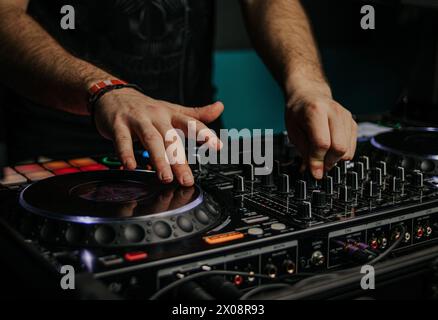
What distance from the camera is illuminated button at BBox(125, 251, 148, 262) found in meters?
0.82

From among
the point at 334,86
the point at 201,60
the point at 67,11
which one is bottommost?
the point at 334,86

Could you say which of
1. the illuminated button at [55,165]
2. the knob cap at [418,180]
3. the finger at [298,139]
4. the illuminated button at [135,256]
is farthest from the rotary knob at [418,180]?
the illuminated button at [55,165]

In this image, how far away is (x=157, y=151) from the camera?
3.35ft

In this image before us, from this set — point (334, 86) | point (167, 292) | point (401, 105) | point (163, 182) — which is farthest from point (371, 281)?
point (334, 86)

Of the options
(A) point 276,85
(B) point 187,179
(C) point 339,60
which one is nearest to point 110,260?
(B) point 187,179

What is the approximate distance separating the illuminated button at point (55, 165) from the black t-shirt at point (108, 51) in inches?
18.3

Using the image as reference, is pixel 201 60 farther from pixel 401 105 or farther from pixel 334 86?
pixel 334 86

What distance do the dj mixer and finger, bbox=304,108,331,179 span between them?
23mm

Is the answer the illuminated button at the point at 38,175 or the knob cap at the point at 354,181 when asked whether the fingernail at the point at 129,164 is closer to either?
the illuminated button at the point at 38,175

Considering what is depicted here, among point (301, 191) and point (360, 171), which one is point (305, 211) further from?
point (360, 171)

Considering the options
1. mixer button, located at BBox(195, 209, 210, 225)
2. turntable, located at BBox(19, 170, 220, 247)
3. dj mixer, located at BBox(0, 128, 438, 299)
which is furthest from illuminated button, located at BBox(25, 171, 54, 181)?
mixer button, located at BBox(195, 209, 210, 225)

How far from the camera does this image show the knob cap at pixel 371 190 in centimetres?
108
